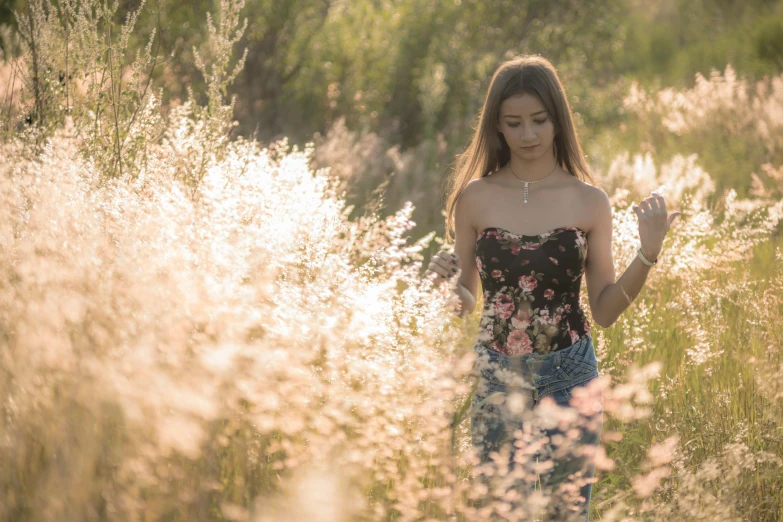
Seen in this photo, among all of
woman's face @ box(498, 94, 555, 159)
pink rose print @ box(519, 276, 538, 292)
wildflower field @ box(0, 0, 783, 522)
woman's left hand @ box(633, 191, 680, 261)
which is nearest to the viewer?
wildflower field @ box(0, 0, 783, 522)

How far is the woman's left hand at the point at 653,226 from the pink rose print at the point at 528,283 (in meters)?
0.33

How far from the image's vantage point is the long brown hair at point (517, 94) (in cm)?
258

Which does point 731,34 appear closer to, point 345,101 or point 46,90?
point 345,101

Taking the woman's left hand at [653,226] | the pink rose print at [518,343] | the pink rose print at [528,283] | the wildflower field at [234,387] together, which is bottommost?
the wildflower field at [234,387]

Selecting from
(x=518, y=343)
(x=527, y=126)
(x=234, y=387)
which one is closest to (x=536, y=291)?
(x=518, y=343)

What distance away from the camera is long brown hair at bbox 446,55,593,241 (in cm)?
258

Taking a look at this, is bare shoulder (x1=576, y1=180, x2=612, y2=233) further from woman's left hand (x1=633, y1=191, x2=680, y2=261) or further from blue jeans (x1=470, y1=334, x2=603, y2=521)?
blue jeans (x1=470, y1=334, x2=603, y2=521)

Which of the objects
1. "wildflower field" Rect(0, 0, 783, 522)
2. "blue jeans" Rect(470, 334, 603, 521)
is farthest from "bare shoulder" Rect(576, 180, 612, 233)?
"wildflower field" Rect(0, 0, 783, 522)

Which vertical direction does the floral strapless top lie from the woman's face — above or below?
below

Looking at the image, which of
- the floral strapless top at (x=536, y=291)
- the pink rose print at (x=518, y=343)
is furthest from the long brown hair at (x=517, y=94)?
the pink rose print at (x=518, y=343)

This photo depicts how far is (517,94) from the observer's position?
2.59 metres

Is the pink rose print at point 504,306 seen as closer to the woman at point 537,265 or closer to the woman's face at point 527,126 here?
the woman at point 537,265

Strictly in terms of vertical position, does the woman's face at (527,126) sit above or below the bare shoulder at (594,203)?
above

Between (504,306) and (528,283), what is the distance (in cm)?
10
